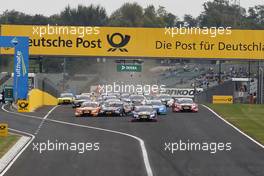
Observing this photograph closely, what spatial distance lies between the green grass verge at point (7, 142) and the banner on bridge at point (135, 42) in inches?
1287

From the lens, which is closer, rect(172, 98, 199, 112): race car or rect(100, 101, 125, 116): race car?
rect(100, 101, 125, 116): race car

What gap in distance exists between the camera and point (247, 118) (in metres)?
54.3

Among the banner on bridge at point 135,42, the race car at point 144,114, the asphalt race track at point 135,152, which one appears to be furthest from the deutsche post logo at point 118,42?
the race car at point 144,114

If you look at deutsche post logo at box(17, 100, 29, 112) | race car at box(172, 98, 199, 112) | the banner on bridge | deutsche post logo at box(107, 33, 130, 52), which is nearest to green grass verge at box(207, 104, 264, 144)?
race car at box(172, 98, 199, 112)

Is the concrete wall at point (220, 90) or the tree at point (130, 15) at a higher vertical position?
the tree at point (130, 15)

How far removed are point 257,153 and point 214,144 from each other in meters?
3.61

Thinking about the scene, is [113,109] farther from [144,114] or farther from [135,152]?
[135,152]

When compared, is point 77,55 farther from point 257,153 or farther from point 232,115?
point 257,153

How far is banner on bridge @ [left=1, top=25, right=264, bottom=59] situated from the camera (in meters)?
71.6

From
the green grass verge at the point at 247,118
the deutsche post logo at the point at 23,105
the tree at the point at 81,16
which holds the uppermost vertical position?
the tree at the point at 81,16

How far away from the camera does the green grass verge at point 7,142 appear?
32.0 meters

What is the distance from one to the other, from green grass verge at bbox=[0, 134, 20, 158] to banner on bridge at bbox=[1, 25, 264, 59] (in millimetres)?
32699

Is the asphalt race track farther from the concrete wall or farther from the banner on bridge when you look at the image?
the concrete wall

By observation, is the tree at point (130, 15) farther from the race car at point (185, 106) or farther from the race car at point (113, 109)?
the race car at point (113, 109)
